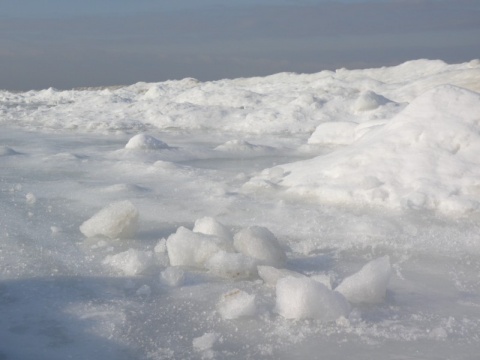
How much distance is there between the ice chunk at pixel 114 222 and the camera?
13.0 ft

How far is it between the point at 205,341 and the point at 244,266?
0.80 m

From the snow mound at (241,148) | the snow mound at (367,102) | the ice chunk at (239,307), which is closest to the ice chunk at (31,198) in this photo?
the ice chunk at (239,307)

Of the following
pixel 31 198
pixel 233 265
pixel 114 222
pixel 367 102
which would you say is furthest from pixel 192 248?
pixel 367 102

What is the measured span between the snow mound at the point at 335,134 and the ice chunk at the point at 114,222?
16.4 ft

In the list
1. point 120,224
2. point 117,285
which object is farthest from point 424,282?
point 120,224

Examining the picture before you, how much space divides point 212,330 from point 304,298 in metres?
0.38

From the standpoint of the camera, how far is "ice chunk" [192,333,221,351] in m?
2.54

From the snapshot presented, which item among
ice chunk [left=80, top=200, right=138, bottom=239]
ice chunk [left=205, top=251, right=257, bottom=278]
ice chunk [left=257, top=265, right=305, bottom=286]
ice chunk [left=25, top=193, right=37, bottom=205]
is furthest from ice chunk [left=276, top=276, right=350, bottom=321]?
ice chunk [left=25, top=193, right=37, bottom=205]

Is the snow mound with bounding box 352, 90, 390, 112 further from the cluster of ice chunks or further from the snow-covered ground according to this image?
the cluster of ice chunks

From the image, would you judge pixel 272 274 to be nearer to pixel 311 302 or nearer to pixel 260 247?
pixel 260 247

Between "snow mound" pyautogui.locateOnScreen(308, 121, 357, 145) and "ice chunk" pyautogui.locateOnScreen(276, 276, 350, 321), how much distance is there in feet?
19.4

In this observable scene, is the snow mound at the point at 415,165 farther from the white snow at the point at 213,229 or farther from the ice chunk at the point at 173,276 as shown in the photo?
the ice chunk at the point at 173,276

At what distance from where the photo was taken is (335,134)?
890 centimetres

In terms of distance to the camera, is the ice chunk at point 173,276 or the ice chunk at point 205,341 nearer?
the ice chunk at point 205,341
